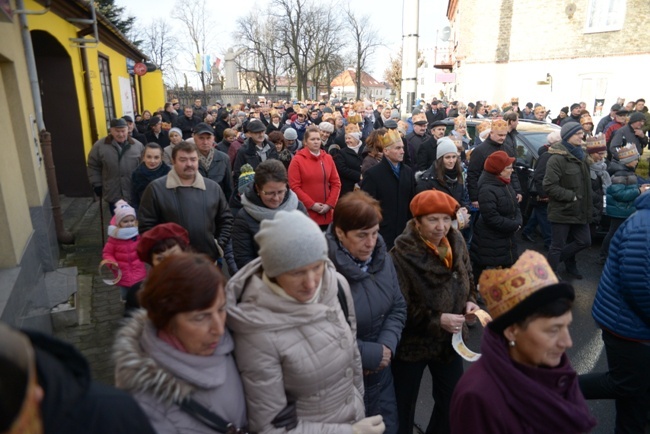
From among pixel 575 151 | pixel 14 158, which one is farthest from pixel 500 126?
pixel 14 158

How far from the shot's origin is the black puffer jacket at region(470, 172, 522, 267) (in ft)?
15.3

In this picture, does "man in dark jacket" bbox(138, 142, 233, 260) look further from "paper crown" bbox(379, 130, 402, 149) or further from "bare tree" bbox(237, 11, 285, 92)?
"bare tree" bbox(237, 11, 285, 92)

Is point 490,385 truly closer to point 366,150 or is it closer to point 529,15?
point 366,150

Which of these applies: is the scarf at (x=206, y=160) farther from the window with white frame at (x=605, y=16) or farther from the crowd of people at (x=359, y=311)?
the window with white frame at (x=605, y=16)

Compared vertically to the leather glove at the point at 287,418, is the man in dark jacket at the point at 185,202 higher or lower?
higher

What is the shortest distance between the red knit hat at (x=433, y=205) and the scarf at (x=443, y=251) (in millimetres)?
162

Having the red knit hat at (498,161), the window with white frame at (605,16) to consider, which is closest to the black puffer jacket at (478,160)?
the red knit hat at (498,161)

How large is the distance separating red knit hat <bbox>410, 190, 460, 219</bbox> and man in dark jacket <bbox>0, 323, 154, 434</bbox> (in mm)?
2070

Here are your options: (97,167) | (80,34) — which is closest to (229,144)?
(97,167)

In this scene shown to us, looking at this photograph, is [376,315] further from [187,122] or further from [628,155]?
[187,122]

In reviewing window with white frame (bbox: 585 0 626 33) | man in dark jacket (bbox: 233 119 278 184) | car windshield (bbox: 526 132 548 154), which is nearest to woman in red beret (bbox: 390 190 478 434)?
man in dark jacket (bbox: 233 119 278 184)

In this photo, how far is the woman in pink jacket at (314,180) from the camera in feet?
18.2

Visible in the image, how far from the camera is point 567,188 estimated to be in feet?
18.2

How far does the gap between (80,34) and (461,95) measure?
25.3 meters
